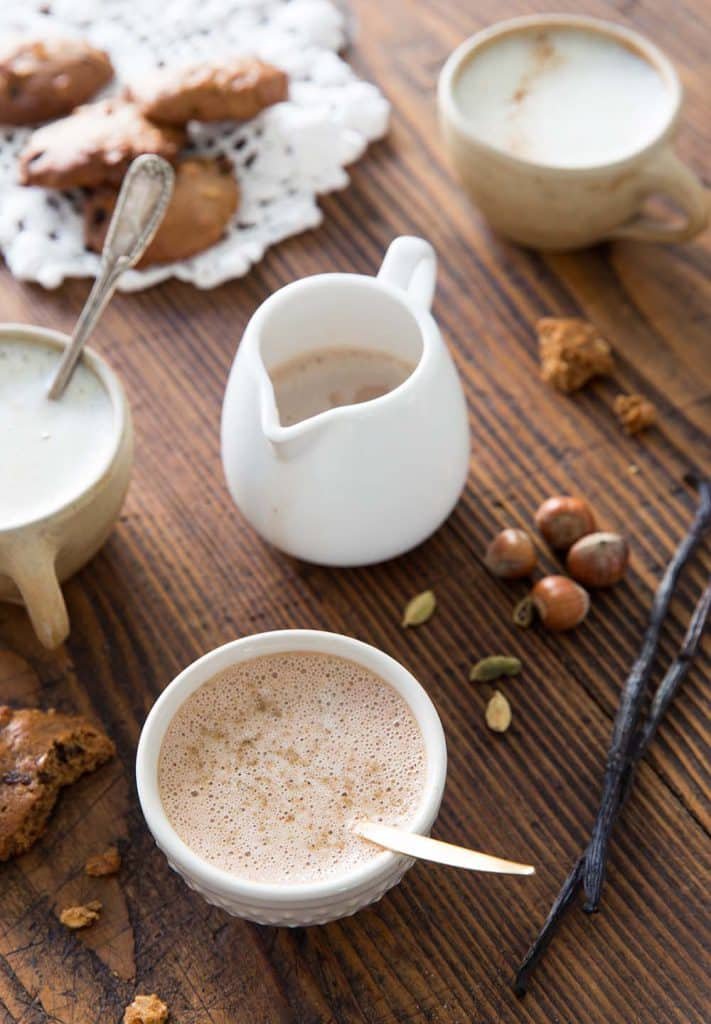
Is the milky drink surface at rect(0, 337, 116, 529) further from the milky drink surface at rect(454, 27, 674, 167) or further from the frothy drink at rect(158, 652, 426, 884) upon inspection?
the milky drink surface at rect(454, 27, 674, 167)

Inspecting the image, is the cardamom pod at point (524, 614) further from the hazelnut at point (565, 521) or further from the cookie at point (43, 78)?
the cookie at point (43, 78)

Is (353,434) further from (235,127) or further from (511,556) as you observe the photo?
(235,127)

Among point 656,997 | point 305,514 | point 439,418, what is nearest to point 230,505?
point 305,514

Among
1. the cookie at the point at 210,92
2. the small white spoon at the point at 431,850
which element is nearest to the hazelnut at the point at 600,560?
the small white spoon at the point at 431,850

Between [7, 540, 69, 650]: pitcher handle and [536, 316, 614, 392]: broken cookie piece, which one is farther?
[536, 316, 614, 392]: broken cookie piece

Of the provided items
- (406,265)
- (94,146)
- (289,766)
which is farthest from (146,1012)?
(94,146)

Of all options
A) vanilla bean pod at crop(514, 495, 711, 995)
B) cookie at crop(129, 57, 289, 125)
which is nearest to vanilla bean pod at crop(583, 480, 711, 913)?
vanilla bean pod at crop(514, 495, 711, 995)
